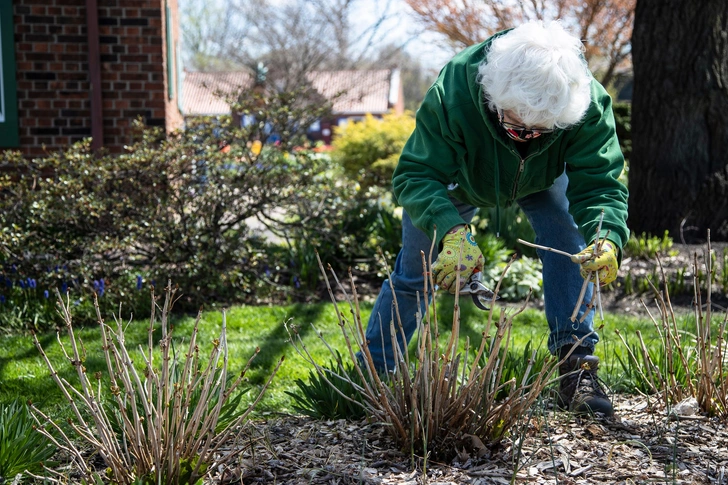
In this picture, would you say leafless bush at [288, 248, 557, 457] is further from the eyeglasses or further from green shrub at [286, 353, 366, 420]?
the eyeglasses

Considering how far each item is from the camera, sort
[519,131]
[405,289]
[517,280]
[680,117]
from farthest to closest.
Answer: [680,117], [517,280], [405,289], [519,131]

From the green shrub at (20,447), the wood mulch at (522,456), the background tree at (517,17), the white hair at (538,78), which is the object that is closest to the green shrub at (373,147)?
the background tree at (517,17)

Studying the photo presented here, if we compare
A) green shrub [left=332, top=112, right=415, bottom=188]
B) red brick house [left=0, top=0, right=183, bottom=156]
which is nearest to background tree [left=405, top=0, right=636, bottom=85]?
green shrub [left=332, top=112, right=415, bottom=188]

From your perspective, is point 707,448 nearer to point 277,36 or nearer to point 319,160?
point 319,160

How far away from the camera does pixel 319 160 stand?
5.63 meters

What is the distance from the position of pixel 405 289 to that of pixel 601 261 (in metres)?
0.93

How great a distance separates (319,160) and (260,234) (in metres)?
0.75

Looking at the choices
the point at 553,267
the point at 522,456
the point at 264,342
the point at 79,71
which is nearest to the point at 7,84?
the point at 79,71

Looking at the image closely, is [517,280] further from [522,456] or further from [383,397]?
[383,397]

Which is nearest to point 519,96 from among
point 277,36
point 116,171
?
point 116,171

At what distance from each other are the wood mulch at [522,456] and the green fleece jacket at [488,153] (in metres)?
0.66

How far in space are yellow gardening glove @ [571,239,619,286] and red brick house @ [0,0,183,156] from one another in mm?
5120

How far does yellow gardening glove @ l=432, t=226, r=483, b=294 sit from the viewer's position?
2164 mm

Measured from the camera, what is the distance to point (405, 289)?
116 inches
